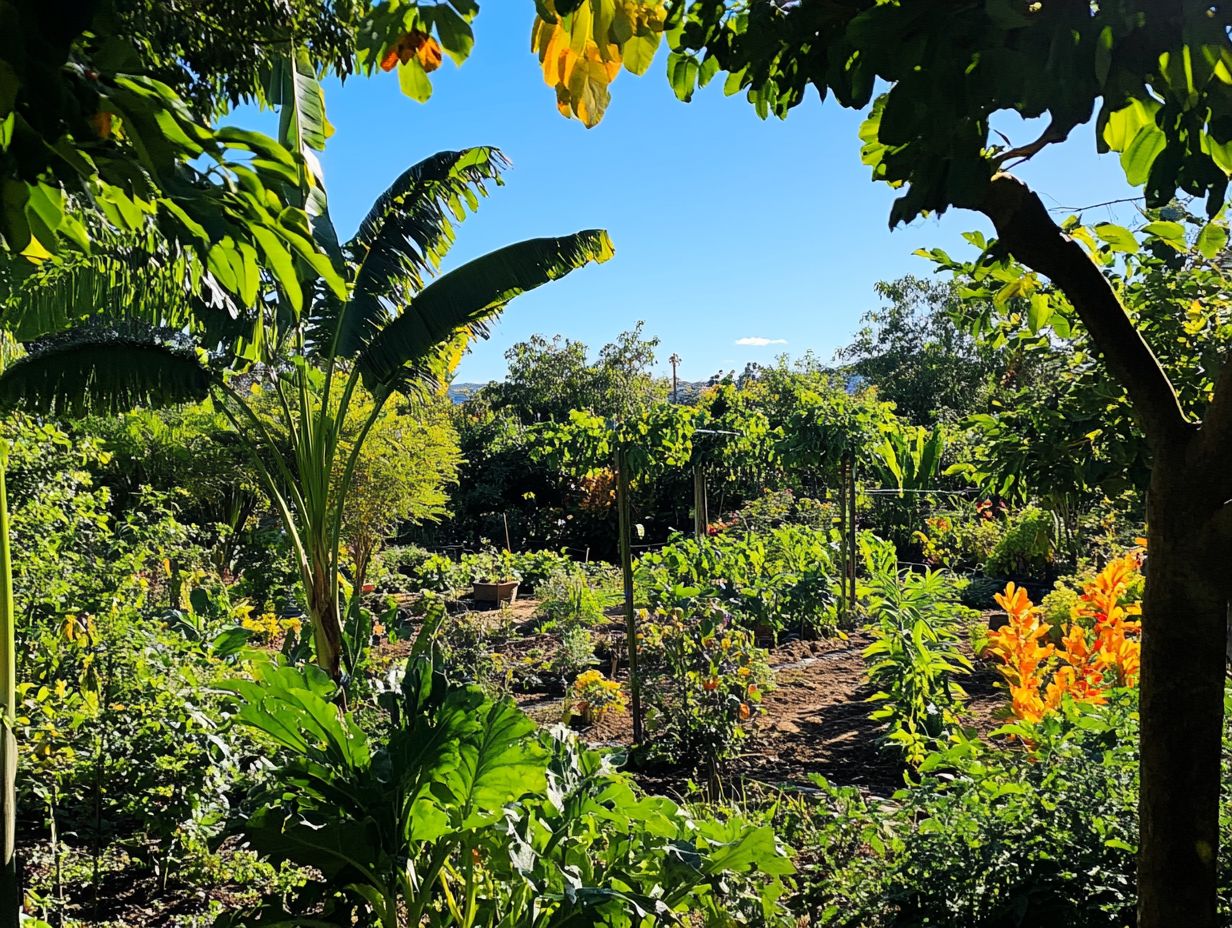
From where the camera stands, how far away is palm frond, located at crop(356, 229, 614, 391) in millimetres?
4930

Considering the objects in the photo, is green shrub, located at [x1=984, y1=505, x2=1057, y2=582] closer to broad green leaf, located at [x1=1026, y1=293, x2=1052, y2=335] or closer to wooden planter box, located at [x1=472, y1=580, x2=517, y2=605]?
wooden planter box, located at [x1=472, y1=580, x2=517, y2=605]

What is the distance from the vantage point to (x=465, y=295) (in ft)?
16.2

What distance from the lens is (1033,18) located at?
2.82 feet

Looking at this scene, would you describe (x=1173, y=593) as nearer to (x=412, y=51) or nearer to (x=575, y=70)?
(x=575, y=70)

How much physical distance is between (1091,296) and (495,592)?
1019 cm

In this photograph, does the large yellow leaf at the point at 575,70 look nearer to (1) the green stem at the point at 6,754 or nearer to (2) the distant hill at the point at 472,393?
(1) the green stem at the point at 6,754

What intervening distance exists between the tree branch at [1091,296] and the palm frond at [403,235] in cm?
443

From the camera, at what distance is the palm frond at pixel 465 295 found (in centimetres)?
493

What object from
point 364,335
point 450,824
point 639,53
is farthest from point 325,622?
point 639,53

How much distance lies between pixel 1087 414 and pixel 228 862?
333 centimetres

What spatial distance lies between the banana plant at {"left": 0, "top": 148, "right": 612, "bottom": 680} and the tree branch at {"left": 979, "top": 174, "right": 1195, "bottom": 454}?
12.9 feet

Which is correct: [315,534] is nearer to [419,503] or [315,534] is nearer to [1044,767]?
[1044,767]

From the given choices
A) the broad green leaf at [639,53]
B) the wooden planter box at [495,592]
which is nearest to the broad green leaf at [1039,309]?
the broad green leaf at [639,53]

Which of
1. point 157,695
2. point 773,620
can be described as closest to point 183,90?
point 157,695
